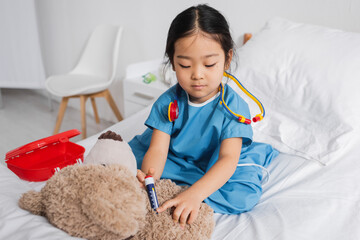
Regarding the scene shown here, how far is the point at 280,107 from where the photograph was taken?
125cm

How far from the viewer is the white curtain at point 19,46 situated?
2648 mm

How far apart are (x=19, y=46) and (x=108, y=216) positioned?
2750 mm

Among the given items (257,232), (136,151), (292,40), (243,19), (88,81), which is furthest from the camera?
(88,81)

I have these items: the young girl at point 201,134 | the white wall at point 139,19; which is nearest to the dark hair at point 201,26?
the young girl at point 201,134

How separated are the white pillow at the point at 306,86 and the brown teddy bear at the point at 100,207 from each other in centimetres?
65

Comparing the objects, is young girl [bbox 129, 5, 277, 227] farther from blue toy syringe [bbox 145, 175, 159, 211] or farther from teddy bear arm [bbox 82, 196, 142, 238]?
teddy bear arm [bbox 82, 196, 142, 238]

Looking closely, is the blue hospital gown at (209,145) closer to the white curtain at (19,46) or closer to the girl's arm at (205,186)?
the girl's arm at (205,186)

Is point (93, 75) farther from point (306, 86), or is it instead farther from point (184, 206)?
point (184, 206)

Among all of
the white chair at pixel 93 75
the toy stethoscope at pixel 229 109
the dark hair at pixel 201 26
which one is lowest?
the white chair at pixel 93 75

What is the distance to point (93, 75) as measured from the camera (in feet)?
8.21

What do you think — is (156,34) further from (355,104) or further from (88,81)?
(355,104)

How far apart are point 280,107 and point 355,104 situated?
0.88ft

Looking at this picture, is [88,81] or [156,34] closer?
[156,34]

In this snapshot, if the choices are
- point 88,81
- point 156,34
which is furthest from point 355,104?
point 88,81
